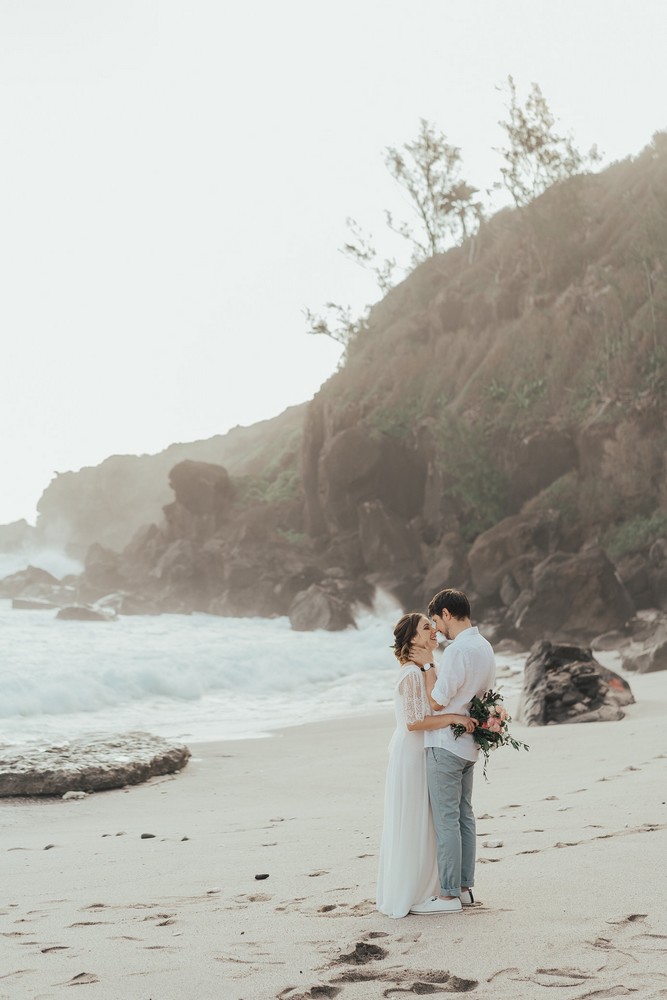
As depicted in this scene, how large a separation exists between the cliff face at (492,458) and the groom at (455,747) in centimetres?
1932

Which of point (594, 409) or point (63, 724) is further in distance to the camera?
point (594, 409)

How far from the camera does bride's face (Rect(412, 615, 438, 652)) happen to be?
447cm

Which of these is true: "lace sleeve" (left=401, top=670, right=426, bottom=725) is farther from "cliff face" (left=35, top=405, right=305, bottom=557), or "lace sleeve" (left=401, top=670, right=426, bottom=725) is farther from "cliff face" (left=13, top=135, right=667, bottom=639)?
"cliff face" (left=35, top=405, right=305, bottom=557)

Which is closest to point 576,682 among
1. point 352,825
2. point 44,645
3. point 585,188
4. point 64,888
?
point 352,825

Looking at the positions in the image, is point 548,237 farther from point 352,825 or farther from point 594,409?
point 352,825

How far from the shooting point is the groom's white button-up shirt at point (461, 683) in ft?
14.2

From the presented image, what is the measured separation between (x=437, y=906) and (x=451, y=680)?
95cm

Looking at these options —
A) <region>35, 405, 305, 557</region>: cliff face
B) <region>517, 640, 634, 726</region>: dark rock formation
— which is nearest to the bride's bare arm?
<region>517, 640, 634, 726</region>: dark rock formation

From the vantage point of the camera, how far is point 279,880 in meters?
4.91

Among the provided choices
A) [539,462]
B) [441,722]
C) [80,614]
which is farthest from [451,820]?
[80,614]

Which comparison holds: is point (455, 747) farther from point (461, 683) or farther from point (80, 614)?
point (80, 614)

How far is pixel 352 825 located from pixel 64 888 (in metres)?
1.97

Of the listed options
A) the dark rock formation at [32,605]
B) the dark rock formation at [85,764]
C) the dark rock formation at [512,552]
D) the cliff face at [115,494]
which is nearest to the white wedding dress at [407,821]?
the dark rock formation at [85,764]

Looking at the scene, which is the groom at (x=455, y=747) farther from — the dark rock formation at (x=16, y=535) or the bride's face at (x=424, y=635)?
the dark rock formation at (x=16, y=535)
